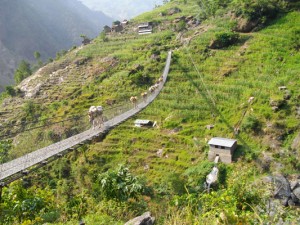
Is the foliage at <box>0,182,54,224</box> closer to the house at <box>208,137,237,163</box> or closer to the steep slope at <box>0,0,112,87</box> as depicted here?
the house at <box>208,137,237,163</box>

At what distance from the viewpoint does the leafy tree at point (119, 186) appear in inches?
326

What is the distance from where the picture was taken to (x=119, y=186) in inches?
327

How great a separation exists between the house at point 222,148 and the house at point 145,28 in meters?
23.8

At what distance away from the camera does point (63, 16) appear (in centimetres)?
12631

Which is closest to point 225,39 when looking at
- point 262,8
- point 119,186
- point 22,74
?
point 262,8

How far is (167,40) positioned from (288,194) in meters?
21.9

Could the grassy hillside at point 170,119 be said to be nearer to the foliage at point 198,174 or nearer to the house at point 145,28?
the foliage at point 198,174

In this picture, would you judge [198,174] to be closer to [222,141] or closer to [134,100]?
[222,141]

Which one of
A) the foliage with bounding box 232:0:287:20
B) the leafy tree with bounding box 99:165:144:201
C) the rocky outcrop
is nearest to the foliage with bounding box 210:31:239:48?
the foliage with bounding box 232:0:287:20

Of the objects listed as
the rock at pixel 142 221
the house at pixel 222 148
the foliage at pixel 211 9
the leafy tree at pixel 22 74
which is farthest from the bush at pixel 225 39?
the leafy tree at pixel 22 74

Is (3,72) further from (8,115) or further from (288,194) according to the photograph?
(288,194)

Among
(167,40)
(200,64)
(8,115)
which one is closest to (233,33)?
(200,64)

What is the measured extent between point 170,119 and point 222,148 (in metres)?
5.37

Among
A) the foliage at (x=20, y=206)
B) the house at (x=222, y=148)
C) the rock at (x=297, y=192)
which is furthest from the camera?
the house at (x=222, y=148)
